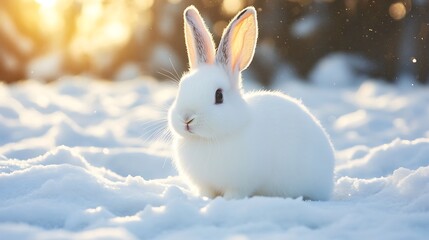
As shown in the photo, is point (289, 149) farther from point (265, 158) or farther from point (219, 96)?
point (219, 96)

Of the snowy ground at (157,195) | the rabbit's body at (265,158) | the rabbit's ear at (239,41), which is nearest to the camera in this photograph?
the snowy ground at (157,195)

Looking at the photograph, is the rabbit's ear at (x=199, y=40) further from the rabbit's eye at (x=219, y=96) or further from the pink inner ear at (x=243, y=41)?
the rabbit's eye at (x=219, y=96)

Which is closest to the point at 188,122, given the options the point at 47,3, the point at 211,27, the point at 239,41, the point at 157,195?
the point at 157,195

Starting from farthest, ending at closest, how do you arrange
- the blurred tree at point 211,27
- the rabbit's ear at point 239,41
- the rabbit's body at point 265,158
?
the blurred tree at point 211,27, the rabbit's ear at point 239,41, the rabbit's body at point 265,158

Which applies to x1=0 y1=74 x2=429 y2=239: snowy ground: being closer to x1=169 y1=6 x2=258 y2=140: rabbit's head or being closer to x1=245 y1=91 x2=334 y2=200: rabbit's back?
x1=245 y1=91 x2=334 y2=200: rabbit's back

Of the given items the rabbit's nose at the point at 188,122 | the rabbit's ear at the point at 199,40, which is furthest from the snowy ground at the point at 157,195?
the rabbit's ear at the point at 199,40

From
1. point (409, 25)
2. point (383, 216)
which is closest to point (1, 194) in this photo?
point (383, 216)

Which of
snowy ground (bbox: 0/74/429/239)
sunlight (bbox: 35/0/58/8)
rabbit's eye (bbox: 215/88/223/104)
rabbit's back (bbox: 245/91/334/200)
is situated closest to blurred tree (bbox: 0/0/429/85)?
sunlight (bbox: 35/0/58/8)
